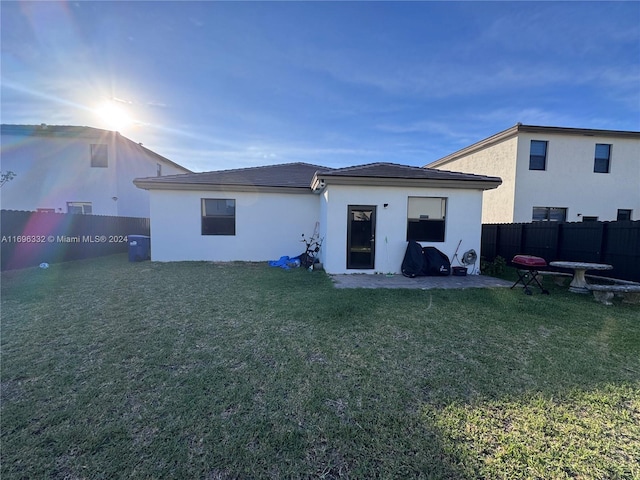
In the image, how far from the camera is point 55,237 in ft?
32.5

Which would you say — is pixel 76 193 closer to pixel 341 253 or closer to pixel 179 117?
pixel 179 117

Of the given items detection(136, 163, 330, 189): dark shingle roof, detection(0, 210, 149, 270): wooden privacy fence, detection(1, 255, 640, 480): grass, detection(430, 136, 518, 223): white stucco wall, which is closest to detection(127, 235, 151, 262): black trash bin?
detection(136, 163, 330, 189): dark shingle roof

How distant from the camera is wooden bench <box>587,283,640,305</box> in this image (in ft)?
17.2

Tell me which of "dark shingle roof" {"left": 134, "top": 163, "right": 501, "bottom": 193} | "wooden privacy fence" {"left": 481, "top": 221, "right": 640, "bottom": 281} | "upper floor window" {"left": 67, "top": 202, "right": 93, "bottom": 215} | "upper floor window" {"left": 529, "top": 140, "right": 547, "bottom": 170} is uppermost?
"upper floor window" {"left": 529, "top": 140, "right": 547, "bottom": 170}

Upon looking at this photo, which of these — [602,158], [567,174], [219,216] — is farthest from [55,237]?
[602,158]

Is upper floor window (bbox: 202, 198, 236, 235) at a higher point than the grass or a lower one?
higher

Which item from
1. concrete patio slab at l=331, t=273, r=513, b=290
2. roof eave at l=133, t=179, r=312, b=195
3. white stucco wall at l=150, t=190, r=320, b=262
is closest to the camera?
concrete patio slab at l=331, t=273, r=513, b=290

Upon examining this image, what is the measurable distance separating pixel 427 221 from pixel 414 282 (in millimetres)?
2156

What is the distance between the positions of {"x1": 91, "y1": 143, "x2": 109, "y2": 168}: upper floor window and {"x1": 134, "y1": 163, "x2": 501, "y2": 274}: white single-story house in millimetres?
7559

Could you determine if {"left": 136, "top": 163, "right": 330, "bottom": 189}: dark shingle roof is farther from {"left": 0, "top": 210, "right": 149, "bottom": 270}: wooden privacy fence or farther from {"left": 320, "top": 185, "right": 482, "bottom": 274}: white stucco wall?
{"left": 0, "top": 210, "right": 149, "bottom": 270}: wooden privacy fence

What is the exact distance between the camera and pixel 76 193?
14.6 metres

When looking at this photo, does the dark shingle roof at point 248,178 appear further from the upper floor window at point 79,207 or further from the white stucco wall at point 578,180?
the white stucco wall at point 578,180

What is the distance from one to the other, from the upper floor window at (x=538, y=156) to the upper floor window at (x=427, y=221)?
280 inches

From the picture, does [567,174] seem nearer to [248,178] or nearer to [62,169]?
[248,178]
